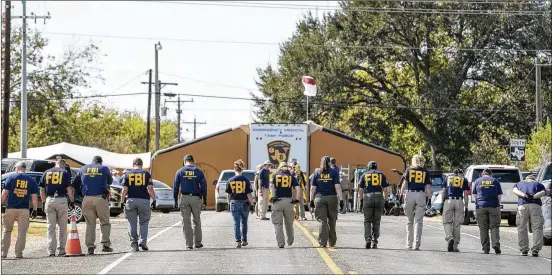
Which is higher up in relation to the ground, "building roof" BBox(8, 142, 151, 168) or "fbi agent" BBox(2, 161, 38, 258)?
"building roof" BBox(8, 142, 151, 168)

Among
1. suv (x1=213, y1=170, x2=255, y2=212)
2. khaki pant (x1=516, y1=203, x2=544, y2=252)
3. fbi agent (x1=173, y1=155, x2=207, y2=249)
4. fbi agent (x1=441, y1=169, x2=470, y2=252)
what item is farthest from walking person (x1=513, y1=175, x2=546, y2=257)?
suv (x1=213, y1=170, x2=255, y2=212)

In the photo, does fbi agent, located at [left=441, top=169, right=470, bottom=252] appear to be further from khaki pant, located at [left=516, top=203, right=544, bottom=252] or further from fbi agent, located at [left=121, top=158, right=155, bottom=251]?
fbi agent, located at [left=121, top=158, right=155, bottom=251]

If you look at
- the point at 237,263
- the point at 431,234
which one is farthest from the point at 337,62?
the point at 237,263

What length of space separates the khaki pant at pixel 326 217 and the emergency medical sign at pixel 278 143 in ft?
87.2

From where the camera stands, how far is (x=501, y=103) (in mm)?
63312

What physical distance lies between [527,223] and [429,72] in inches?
1615

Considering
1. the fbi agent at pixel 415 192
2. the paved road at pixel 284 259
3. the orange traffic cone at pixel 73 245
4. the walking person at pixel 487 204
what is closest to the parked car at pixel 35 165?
the paved road at pixel 284 259

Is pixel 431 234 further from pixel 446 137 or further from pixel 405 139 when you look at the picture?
pixel 405 139

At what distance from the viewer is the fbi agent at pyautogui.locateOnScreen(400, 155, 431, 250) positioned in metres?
23.4

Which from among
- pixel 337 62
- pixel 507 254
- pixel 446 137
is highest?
pixel 337 62

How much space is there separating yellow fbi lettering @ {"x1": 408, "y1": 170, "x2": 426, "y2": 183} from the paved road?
1.44m

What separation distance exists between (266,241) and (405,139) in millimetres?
60157

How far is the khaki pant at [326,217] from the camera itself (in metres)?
23.0

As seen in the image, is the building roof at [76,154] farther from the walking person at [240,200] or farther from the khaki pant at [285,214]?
the khaki pant at [285,214]
